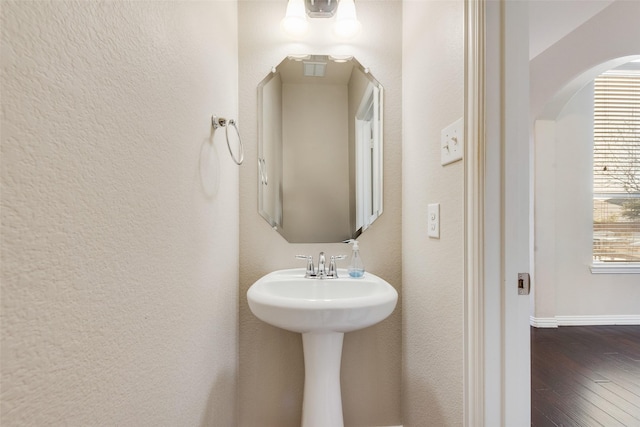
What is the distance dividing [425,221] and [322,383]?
0.75m

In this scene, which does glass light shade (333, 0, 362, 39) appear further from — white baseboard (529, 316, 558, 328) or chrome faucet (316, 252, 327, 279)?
white baseboard (529, 316, 558, 328)

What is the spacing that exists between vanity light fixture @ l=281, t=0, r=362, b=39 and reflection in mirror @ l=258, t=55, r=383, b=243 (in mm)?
123

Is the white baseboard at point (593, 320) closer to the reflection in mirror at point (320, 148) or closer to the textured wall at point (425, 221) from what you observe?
the textured wall at point (425, 221)

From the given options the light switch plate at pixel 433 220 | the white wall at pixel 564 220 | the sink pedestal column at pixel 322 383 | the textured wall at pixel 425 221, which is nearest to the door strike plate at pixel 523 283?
the textured wall at pixel 425 221

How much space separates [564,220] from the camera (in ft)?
10.2

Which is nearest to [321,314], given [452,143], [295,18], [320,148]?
[452,143]

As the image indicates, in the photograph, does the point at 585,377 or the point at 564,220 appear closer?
the point at 585,377

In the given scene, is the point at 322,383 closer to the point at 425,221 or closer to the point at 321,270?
the point at 321,270

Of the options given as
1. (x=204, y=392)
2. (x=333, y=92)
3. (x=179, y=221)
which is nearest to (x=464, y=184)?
(x=179, y=221)

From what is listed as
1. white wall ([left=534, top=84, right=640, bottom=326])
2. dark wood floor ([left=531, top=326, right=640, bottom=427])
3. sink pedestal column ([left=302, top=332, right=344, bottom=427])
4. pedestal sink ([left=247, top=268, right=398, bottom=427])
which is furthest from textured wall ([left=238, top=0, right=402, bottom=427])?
white wall ([left=534, top=84, right=640, bottom=326])

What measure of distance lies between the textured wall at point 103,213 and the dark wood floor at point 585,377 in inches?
73.2

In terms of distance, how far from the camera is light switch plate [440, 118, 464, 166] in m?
0.95

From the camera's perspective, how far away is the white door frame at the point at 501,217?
85cm

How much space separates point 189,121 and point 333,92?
859 mm
